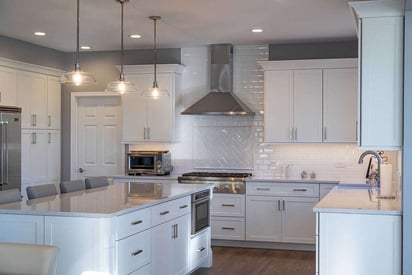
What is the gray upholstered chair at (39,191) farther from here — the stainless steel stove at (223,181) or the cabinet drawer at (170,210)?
the stainless steel stove at (223,181)

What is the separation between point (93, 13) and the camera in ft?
19.0

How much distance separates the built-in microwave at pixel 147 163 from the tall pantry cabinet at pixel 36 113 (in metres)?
1.28

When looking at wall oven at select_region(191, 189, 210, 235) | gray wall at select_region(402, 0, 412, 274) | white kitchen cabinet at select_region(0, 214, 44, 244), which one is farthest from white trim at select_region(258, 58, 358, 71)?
white kitchen cabinet at select_region(0, 214, 44, 244)

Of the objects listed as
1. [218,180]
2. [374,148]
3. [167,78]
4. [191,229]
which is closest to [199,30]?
[167,78]

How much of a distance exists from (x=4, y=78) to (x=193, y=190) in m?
3.17

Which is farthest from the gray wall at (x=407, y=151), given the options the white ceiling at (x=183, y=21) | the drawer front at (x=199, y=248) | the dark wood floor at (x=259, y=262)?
→ the drawer front at (x=199, y=248)

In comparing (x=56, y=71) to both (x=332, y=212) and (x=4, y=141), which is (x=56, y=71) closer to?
(x=4, y=141)

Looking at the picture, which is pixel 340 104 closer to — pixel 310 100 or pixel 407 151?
pixel 310 100

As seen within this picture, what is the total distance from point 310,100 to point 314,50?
30.3 inches

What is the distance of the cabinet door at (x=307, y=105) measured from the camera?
712 cm

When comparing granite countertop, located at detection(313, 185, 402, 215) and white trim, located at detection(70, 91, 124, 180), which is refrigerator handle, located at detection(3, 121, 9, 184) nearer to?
white trim, located at detection(70, 91, 124, 180)

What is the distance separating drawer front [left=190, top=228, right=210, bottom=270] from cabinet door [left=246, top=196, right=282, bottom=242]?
130 centimetres

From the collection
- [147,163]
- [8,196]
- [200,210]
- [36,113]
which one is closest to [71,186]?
[8,196]

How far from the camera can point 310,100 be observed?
23.4 feet
